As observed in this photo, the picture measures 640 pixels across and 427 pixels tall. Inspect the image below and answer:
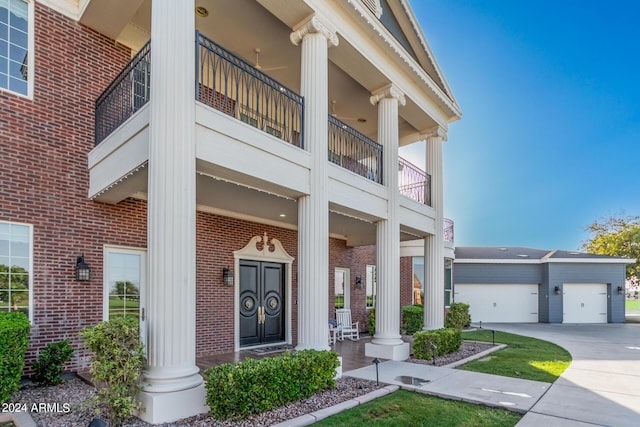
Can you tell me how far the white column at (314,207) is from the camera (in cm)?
675

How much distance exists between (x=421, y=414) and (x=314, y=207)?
3623 mm

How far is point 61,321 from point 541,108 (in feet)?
118

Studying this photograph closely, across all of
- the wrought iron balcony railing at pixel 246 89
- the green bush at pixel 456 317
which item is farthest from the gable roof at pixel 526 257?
the wrought iron balcony railing at pixel 246 89

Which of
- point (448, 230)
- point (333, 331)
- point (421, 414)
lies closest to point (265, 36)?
A: point (421, 414)

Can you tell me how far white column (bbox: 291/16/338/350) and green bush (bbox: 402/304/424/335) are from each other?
894cm

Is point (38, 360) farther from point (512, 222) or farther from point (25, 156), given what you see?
point (512, 222)

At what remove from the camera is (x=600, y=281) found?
21.3m

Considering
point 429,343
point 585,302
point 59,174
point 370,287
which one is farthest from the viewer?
point 585,302

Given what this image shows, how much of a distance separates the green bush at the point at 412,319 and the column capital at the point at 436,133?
687 cm

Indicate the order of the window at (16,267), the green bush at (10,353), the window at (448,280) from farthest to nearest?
1. the window at (448,280)
2. the window at (16,267)
3. the green bush at (10,353)

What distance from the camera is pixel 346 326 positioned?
1252cm

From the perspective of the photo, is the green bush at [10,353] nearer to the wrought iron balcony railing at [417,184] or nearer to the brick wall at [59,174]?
the brick wall at [59,174]

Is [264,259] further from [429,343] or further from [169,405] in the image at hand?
[169,405]

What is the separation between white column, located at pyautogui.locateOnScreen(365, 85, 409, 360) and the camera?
9086 millimetres
